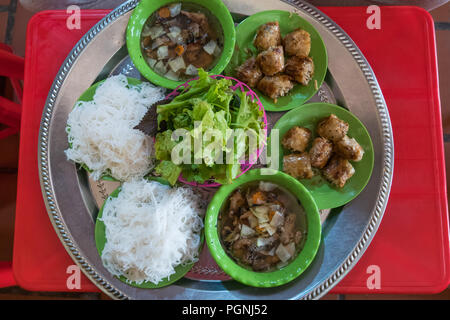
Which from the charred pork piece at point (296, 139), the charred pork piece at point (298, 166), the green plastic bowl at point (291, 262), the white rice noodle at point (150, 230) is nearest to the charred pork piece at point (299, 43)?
the charred pork piece at point (296, 139)

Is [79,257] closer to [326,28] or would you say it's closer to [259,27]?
[259,27]

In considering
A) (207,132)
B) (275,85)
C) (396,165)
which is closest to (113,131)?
(207,132)

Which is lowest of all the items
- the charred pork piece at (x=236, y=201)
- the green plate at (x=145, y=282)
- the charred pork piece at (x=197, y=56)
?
the green plate at (x=145, y=282)

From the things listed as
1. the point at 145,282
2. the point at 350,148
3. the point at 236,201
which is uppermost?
the point at 350,148

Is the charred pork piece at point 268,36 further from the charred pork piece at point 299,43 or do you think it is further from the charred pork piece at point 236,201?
the charred pork piece at point 236,201

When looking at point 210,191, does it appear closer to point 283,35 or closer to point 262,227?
point 262,227

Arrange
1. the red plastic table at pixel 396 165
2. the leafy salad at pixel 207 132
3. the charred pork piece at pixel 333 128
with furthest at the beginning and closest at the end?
the red plastic table at pixel 396 165
the charred pork piece at pixel 333 128
the leafy salad at pixel 207 132
